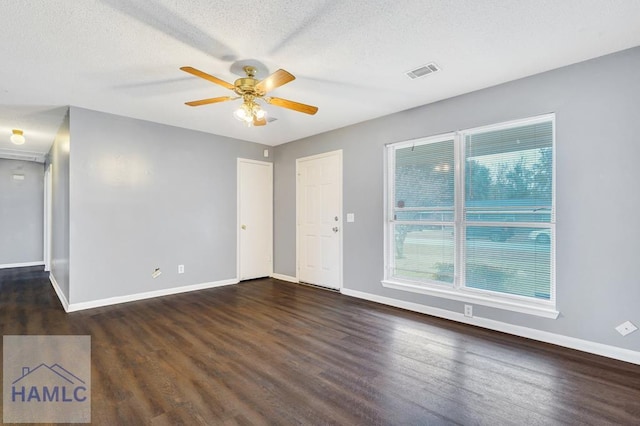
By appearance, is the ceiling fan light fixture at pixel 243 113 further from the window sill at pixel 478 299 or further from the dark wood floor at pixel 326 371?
the window sill at pixel 478 299

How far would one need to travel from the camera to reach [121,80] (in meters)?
2.99

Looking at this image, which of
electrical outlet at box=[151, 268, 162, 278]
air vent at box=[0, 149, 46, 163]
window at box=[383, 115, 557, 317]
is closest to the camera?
window at box=[383, 115, 557, 317]

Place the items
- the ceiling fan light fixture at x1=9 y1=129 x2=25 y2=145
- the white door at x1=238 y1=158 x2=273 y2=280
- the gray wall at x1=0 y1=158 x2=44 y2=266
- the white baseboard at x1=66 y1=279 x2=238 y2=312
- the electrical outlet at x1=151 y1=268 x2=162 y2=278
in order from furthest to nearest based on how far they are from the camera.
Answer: the gray wall at x1=0 y1=158 x2=44 y2=266, the white door at x1=238 y1=158 x2=273 y2=280, the ceiling fan light fixture at x1=9 y1=129 x2=25 y2=145, the electrical outlet at x1=151 y1=268 x2=162 y2=278, the white baseboard at x1=66 y1=279 x2=238 y2=312

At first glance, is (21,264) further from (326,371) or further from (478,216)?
(478,216)

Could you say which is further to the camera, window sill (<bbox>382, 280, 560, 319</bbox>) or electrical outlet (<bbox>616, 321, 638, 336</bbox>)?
window sill (<bbox>382, 280, 560, 319</bbox>)

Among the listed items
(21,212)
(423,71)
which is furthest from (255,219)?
(21,212)

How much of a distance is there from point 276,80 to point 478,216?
8.18 feet

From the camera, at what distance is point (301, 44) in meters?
2.37

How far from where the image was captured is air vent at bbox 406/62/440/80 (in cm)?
274

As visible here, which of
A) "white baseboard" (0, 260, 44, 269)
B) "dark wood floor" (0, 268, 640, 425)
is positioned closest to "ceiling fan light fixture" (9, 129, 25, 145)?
"dark wood floor" (0, 268, 640, 425)

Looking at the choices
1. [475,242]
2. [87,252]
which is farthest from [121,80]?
[475,242]

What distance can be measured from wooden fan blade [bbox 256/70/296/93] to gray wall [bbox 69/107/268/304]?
261 cm

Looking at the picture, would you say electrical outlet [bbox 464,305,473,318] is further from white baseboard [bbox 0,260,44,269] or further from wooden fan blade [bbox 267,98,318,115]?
white baseboard [bbox 0,260,44,269]

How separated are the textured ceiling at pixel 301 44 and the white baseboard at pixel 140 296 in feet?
8.04
